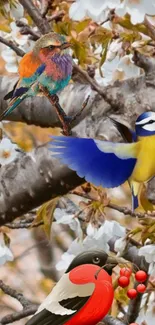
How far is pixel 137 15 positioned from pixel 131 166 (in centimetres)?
14

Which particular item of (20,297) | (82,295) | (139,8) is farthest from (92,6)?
(20,297)

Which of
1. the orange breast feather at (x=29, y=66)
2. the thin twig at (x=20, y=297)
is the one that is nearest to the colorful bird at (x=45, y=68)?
the orange breast feather at (x=29, y=66)

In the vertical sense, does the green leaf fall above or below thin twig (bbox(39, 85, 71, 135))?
below

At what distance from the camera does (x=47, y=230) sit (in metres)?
0.91

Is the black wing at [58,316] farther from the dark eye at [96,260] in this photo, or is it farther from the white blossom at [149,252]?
the white blossom at [149,252]

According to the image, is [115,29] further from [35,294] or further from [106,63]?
[35,294]

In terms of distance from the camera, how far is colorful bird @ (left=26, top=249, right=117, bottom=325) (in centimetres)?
70

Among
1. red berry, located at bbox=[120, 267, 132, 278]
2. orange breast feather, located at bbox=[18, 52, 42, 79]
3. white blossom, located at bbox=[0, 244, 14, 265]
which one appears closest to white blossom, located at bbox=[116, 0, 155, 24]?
orange breast feather, located at bbox=[18, 52, 42, 79]

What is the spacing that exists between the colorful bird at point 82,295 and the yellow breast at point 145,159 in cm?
8

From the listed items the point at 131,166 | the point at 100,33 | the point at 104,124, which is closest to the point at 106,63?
the point at 100,33

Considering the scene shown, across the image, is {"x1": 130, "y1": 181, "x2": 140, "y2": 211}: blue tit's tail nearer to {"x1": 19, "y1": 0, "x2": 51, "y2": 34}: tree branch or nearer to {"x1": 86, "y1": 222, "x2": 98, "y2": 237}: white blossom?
{"x1": 86, "y1": 222, "x2": 98, "y2": 237}: white blossom

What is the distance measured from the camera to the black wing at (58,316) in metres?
0.69

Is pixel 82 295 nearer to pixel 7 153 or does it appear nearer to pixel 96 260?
pixel 96 260

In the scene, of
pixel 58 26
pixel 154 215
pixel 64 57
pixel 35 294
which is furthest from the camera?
pixel 35 294
